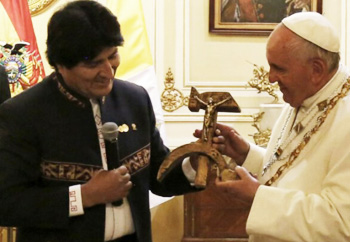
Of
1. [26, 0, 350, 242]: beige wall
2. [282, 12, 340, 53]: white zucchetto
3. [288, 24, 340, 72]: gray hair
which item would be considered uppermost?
[282, 12, 340, 53]: white zucchetto

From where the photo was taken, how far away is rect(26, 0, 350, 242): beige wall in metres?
4.46

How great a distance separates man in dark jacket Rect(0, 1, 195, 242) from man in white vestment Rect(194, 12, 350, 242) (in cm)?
34

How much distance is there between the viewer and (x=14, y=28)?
3.86 metres

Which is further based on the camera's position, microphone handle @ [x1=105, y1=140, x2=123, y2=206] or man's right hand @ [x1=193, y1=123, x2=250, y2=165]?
man's right hand @ [x1=193, y1=123, x2=250, y2=165]

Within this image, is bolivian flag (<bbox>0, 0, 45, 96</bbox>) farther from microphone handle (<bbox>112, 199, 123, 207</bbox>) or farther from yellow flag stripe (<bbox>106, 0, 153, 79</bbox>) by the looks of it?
microphone handle (<bbox>112, 199, 123, 207</bbox>)

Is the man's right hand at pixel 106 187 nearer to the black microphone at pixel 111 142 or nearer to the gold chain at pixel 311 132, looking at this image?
the black microphone at pixel 111 142

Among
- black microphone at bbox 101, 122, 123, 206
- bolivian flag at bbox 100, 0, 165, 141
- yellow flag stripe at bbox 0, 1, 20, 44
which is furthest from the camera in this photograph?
bolivian flag at bbox 100, 0, 165, 141

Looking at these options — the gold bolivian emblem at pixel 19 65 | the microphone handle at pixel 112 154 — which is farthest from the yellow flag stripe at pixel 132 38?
the microphone handle at pixel 112 154

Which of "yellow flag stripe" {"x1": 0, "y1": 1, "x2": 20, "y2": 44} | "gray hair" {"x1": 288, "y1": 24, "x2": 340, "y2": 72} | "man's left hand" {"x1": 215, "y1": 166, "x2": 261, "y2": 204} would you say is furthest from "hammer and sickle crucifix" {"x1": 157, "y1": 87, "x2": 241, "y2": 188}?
"yellow flag stripe" {"x1": 0, "y1": 1, "x2": 20, "y2": 44}

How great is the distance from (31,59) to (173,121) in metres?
1.25

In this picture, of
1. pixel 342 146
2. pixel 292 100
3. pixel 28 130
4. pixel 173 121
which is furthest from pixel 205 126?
pixel 173 121

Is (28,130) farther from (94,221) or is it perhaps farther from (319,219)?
(319,219)

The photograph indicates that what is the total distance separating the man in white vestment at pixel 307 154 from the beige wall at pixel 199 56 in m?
2.39

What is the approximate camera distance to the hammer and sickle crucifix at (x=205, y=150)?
Answer: 1.76 m
